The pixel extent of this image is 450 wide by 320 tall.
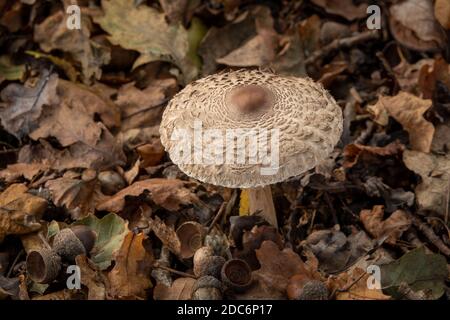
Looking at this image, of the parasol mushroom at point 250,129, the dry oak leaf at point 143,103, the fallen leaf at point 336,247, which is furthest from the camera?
the dry oak leaf at point 143,103

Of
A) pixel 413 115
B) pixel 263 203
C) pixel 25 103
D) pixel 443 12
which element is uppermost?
pixel 443 12

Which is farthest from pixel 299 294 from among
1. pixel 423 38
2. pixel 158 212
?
pixel 423 38

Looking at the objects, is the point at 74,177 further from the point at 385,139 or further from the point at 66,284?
the point at 385,139

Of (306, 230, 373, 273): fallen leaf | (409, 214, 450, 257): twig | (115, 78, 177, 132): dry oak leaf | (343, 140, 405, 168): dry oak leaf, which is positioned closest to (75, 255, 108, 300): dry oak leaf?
(306, 230, 373, 273): fallen leaf

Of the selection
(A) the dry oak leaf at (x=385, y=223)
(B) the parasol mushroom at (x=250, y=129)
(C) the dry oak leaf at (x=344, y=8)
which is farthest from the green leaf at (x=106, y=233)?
(C) the dry oak leaf at (x=344, y=8)

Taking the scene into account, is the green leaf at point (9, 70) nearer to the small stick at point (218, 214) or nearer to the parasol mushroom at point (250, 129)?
the parasol mushroom at point (250, 129)

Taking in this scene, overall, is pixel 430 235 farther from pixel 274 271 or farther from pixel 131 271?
pixel 131 271

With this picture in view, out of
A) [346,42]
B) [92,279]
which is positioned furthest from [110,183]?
[346,42]
